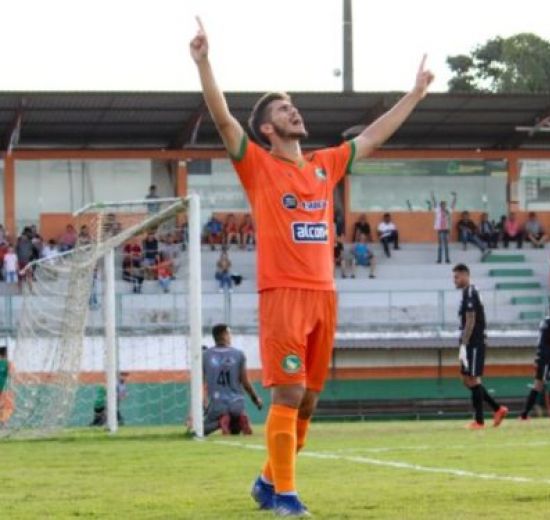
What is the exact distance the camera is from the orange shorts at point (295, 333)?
28.7ft

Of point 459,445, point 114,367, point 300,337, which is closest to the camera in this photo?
point 300,337

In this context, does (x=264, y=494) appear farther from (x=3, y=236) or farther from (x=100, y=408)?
(x=3, y=236)

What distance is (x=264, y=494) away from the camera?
29.3 ft

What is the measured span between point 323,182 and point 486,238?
3974 centimetres

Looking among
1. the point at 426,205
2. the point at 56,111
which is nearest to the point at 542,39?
the point at 426,205

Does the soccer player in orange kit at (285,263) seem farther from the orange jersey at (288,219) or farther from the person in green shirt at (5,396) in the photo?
the person in green shirt at (5,396)

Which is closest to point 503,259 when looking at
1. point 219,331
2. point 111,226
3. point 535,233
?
point 535,233

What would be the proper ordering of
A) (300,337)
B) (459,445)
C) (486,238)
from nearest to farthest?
(300,337) < (459,445) < (486,238)

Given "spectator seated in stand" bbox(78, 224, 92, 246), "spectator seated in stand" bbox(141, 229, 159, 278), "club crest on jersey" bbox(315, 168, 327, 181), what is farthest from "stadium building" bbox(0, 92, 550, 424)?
"club crest on jersey" bbox(315, 168, 327, 181)

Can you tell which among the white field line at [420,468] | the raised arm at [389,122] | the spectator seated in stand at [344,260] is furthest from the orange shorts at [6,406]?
the spectator seated in stand at [344,260]

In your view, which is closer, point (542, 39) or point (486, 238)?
point (486, 238)

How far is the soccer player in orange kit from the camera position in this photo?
8734 millimetres

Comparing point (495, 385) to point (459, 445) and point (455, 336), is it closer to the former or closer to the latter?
point (455, 336)

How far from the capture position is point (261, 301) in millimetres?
8938
